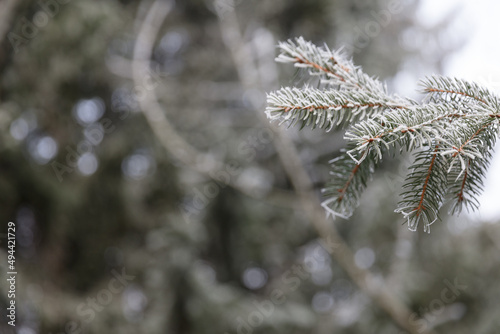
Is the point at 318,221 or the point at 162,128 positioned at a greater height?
the point at 162,128

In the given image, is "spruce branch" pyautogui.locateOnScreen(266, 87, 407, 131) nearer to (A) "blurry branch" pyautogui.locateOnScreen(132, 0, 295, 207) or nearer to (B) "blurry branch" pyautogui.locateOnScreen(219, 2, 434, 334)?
(B) "blurry branch" pyautogui.locateOnScreen(219, 2, 434, 334)

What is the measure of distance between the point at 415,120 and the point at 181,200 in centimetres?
397

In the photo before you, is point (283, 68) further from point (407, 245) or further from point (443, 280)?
point (443, 280)

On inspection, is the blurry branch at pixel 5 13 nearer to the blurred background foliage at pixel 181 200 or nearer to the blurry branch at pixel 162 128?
the blurred background foliage at pixel 181 200

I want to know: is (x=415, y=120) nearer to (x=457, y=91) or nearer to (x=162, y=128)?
(x=457, y=91)

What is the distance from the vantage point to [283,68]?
16.9ft

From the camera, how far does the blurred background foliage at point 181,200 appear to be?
3.69 m

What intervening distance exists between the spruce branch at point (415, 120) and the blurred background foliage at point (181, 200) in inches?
87.8

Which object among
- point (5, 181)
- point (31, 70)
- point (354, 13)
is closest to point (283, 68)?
point (354, 13)

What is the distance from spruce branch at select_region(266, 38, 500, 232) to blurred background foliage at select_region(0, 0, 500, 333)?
2.23 m

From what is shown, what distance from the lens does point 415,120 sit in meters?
0.73

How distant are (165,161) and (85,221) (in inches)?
35.9

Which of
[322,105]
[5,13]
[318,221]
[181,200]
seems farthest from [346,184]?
[181,200]

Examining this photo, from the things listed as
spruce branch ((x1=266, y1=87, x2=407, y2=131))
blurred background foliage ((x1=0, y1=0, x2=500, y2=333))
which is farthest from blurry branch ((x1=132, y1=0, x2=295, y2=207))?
spruce branch ((x1=266, y1=87, x2=407, y2=131))
